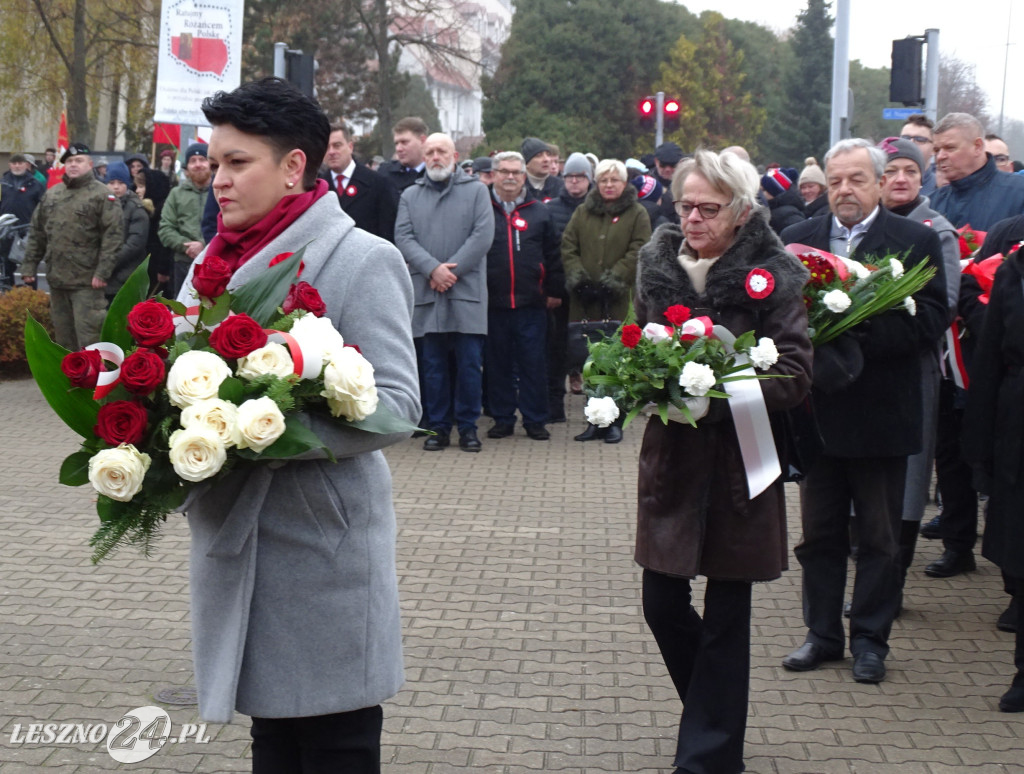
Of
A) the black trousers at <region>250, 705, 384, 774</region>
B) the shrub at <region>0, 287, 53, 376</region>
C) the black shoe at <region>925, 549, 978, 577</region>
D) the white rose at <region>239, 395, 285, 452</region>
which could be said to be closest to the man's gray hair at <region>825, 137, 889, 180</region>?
the black shoe at <region>925, 549, 978, 577</region>

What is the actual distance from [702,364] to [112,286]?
9.33 m

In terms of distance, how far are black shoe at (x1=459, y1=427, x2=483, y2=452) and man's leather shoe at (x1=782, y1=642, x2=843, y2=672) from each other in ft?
17.3

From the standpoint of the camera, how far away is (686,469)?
13.8 feet

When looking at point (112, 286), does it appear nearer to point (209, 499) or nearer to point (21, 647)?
point (21, 647)

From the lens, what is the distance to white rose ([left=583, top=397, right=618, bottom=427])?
389 centimetres

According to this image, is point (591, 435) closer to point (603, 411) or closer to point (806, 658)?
point (806, 658)

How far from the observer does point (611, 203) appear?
35.0 ft

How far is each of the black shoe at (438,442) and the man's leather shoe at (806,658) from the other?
5.34 m

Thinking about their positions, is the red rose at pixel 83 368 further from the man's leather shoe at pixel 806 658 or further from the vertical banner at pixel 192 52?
the vertical banner at pixel 192 52

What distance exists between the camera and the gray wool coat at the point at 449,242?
1006 centimetres

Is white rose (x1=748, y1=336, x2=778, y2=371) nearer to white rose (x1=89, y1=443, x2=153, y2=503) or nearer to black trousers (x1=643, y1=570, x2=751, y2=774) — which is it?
black trousers (x1=643, y1=570, x2=751, y2=774)

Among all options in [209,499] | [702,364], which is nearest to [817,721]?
[702,364]


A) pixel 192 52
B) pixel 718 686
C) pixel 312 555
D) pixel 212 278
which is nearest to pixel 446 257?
pixel 192 52

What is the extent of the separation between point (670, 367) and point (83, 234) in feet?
30.6
